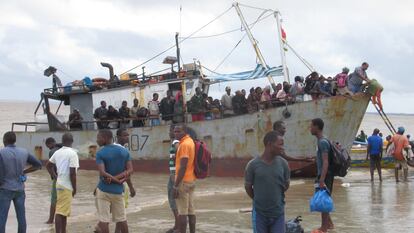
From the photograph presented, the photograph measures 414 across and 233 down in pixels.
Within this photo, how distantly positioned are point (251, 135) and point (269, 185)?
41.7ft

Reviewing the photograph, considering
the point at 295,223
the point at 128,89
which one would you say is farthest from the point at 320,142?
the point at 128,89

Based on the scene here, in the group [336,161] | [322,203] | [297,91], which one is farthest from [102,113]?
[322,203]

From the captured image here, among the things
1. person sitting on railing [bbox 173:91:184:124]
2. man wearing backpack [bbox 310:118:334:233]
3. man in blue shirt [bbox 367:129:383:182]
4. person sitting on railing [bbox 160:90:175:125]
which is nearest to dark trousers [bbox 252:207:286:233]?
man wearing backpack [bbox 310:118:334:233]

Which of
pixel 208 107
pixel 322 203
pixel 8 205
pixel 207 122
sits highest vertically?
pixel 208 107

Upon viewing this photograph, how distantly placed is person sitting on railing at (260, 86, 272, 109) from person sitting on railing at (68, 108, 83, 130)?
7.38m

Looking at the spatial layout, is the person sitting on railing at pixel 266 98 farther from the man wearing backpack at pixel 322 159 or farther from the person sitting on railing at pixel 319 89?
the man wearing backpack at pixel 322 159

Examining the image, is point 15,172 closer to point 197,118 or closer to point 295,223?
point 295,223

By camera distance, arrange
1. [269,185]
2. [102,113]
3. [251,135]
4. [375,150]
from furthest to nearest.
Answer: [102,113] < [251,135] < [375,150] < [269,185]

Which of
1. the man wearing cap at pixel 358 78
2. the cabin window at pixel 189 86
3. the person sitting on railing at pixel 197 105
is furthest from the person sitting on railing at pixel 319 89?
the cabin window at pixel 189 86

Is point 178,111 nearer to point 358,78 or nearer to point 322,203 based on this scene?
point 358,78

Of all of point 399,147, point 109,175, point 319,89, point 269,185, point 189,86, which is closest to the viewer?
point 269,185

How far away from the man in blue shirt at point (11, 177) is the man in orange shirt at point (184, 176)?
1.89 m

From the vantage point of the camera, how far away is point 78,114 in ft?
72.7

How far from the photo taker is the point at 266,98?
18.0m
